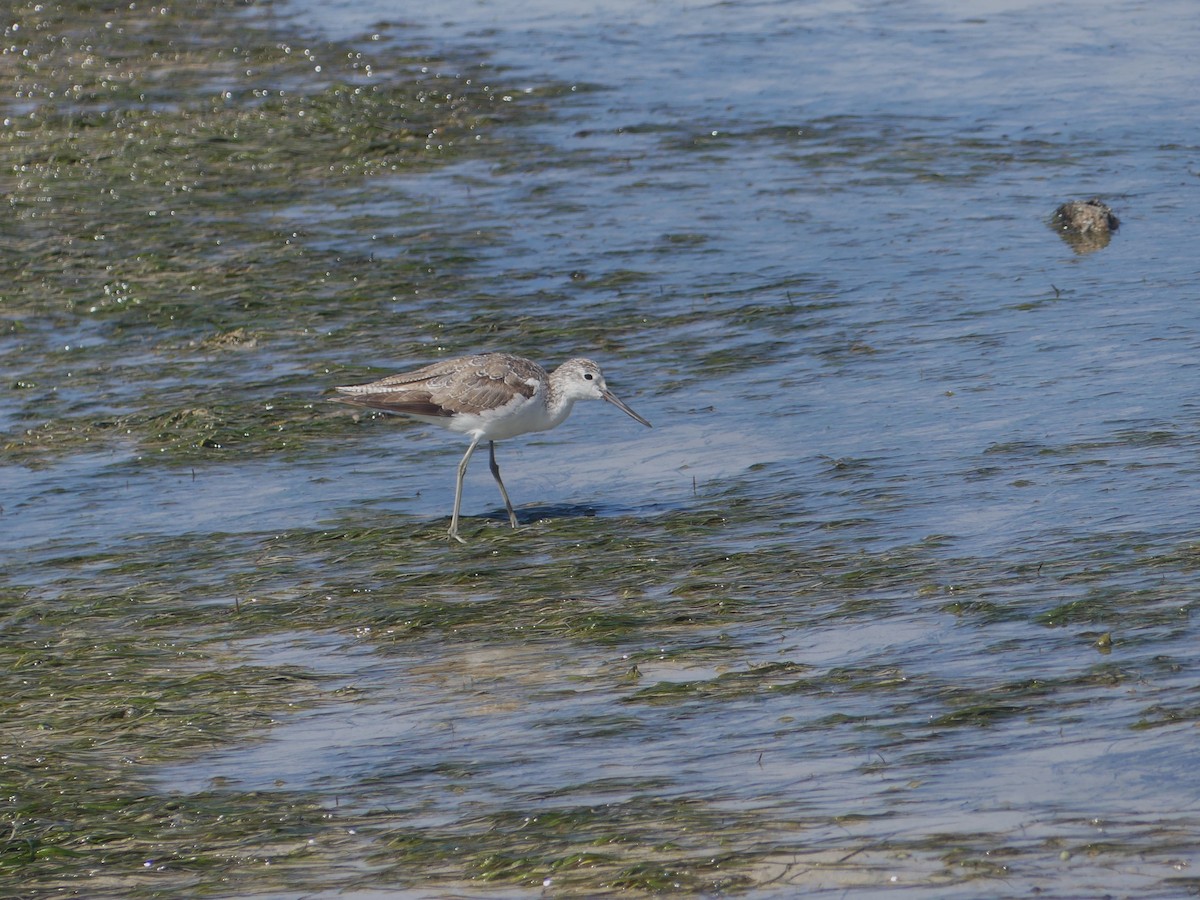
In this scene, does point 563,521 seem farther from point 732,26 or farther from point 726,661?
point 732,26

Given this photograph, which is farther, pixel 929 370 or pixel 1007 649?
pixel 929 370

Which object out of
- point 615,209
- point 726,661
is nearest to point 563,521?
point 726,661

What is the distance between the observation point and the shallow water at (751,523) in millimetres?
5836

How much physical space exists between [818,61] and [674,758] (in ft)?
49.7

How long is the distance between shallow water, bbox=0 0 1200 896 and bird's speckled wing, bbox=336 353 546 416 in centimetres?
61

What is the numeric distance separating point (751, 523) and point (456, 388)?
1821 millimetres

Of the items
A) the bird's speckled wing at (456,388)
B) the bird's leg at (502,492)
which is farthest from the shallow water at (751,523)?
the bird's speckled wing at (456,388)

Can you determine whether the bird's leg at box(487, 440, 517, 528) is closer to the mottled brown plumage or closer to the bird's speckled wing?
the mottled brown plumage

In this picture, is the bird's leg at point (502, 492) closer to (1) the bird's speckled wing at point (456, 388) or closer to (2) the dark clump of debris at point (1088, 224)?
(1) the bird's speckled wing at point (456, 388)

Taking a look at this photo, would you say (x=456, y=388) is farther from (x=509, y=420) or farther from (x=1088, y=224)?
(x=1088, y=224)

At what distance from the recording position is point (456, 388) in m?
9.73

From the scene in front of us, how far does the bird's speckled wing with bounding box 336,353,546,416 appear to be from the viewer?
971 cm

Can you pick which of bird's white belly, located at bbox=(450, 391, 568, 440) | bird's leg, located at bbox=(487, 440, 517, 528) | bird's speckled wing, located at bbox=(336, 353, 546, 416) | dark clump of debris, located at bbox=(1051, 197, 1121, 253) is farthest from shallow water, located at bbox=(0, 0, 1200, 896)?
bird's speckled wing, located at bbox=(336, 353, 546, 416)

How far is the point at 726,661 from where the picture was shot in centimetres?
728
